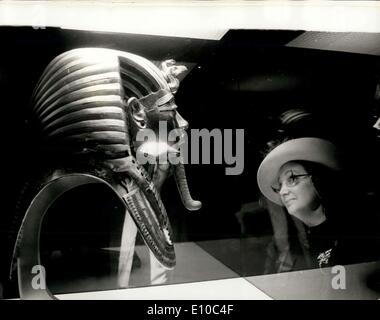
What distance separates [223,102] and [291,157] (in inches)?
23.1

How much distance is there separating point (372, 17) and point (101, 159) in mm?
2028

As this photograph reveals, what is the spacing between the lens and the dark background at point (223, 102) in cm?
308

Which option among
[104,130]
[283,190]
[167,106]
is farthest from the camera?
[283,190]

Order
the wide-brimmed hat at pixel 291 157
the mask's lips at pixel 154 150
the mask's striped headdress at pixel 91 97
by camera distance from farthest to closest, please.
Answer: the wide-brimmed hat at pixel 291 157 < the mask's lips at pixel 154 150 < the mask's striped headdress at pixel 91 97

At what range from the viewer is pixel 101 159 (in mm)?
3000

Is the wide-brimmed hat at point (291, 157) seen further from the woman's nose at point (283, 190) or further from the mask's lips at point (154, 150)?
the mask's lips at point (154, 150)

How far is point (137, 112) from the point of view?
307 centimetres

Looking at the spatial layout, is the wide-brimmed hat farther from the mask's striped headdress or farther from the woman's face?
the mask's striped headdress

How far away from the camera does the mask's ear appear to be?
3043 mm

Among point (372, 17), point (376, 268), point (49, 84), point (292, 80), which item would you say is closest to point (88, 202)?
point (49, 84)

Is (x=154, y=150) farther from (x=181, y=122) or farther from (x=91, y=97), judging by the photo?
(x=91, y=97)

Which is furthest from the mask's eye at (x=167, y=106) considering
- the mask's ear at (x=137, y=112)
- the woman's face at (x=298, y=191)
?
the woman's face at (x=298, y=191)

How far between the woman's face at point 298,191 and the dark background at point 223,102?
0.70 ft

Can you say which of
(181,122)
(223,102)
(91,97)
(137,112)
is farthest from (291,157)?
(91,97)
